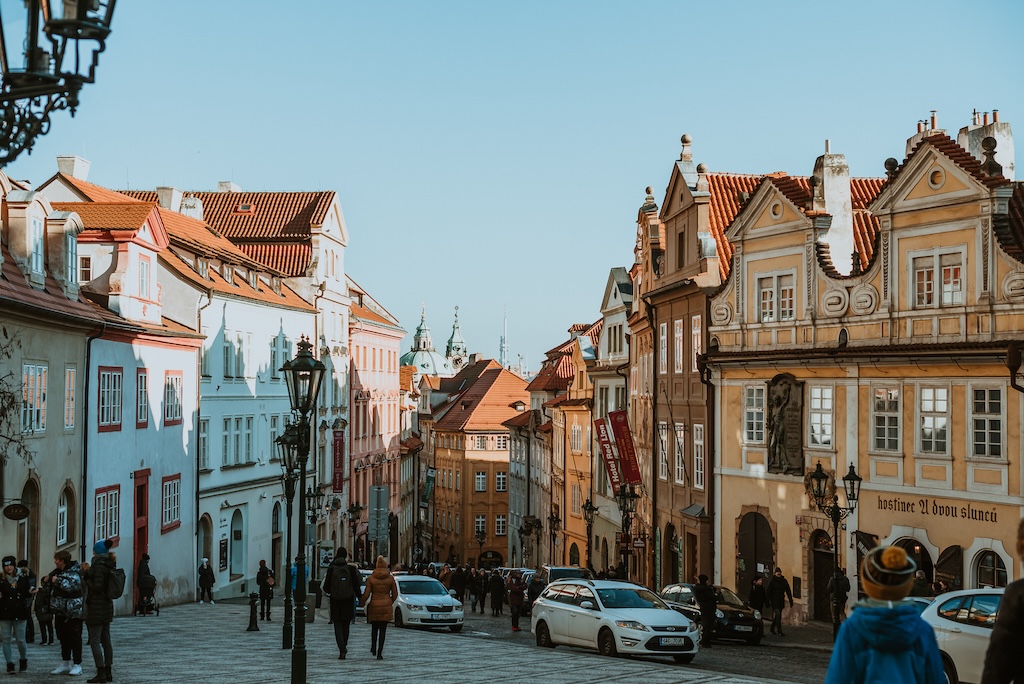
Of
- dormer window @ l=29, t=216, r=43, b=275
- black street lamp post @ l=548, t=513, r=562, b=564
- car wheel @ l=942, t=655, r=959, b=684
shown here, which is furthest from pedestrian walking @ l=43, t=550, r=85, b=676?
black street lamp post @ l=548, t=513, r=562, b=564

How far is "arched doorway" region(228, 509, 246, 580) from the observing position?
49969 millimetres

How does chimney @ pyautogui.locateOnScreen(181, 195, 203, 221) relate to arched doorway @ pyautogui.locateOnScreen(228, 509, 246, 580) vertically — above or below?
above

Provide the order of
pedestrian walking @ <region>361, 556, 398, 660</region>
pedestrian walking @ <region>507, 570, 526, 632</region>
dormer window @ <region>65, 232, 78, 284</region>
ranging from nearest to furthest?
pedestrian walking @ <region>361, 556, 398, 660</region> < dormer window @ <region>65, 232, 78, 284</region> < pedestrian walking @ <region>507, 570, 526, 632</region>

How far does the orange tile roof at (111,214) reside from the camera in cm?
3691

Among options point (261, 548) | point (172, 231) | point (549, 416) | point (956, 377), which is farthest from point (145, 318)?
point (549, 416)

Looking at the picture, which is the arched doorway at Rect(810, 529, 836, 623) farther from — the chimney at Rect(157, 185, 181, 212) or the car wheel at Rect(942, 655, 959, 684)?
the chimney at Rect(157, 185, 181, 212)

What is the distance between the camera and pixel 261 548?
5356 centimetres

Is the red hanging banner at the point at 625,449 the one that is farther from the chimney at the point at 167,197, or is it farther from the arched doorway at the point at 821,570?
the chimney at the point at 167,197

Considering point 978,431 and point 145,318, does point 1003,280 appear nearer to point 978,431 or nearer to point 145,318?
point 978,431

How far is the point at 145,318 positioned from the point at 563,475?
33429 mm

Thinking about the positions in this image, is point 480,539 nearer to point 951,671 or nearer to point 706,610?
point 706,610

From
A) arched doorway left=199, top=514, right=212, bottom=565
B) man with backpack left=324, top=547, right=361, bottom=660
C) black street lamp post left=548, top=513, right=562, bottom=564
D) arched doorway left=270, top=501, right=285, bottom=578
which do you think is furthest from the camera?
black street lamp post left=548, top=513, right=562, bottom=564

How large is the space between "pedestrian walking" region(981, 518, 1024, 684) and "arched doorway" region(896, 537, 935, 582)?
22.5 m

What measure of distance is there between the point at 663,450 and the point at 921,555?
14779mm
